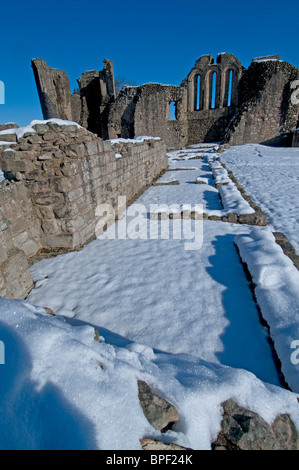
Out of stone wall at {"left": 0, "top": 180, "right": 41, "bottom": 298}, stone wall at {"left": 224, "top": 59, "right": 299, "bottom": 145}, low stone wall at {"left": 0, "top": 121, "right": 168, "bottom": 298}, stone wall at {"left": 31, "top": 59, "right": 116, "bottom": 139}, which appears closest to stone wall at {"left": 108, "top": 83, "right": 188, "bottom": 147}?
stone wall at {"left": 31, "top": 59, "right": 116, "bottom": 139}

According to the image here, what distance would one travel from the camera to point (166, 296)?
9.23 feet

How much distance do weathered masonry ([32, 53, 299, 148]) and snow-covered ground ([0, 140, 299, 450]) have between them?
1844 centimetres

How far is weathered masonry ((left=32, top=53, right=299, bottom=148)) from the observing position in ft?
60.3

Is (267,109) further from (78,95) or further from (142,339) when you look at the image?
(142,339)

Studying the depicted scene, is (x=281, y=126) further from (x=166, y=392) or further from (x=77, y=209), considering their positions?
(x=166, y=392)

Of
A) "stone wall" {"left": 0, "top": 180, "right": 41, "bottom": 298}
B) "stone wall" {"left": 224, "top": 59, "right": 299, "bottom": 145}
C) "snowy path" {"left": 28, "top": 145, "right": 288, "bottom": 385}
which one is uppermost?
"stone wall" {"left": 224, "top": 59, "right": 299, "bottom": 145}

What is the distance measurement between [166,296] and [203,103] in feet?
79.4

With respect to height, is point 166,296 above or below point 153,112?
below

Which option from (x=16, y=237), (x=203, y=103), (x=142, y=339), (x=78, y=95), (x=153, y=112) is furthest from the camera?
(x=78, y=95)

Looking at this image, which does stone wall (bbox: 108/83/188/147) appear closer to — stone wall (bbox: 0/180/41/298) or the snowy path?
the snowy path

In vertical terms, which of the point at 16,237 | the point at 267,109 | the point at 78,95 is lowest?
the point at 16,237

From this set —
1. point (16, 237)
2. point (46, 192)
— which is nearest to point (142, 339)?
point (16, 237)

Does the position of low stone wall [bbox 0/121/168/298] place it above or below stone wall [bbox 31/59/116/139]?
below
